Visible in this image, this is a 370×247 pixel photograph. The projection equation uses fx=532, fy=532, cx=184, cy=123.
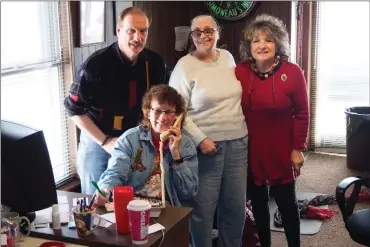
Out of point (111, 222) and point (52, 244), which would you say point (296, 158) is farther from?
point (52, 244)

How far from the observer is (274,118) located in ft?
8.62

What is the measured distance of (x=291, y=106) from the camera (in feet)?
8.71

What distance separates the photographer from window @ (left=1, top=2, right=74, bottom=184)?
9.28 ft

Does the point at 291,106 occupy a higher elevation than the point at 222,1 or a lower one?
lower

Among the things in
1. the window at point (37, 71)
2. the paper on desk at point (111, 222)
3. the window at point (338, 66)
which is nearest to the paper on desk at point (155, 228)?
the paper on desk at point (111, 222)

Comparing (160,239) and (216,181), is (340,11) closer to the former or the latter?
(216,181)

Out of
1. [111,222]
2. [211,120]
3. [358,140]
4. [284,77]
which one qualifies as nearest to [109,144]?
[211,120]

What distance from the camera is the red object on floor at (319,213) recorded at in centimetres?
372

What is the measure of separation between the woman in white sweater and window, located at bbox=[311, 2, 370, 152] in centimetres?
284

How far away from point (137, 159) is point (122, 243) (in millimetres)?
584

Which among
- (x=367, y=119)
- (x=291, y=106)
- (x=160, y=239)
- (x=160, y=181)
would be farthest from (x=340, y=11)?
(x=160, y=239)

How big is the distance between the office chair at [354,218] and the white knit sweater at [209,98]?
57 centimetres

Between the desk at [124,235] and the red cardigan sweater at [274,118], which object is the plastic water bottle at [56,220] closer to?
the desk at [124,235]

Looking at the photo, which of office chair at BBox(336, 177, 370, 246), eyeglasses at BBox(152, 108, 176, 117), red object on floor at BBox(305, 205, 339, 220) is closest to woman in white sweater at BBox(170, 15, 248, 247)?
eyeglasses at BBox(152, 108, 176, 117)
